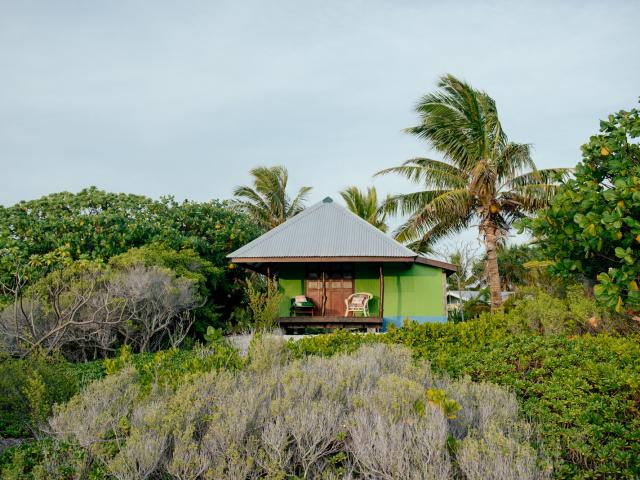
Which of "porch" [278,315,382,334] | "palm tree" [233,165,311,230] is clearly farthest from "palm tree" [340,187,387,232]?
"porch" [278,315,382,334]

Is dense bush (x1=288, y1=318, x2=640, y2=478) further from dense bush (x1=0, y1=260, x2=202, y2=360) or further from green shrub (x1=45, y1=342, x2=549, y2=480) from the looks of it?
dense bush (x1=0, y1=260, x2=202, y2=360)

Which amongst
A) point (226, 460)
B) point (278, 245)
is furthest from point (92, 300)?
point (226, 460)

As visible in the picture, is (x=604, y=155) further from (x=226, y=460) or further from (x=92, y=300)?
(x=92, y=300)

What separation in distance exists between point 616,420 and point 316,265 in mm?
12722

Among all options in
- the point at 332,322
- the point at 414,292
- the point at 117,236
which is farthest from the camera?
the point at 414,292

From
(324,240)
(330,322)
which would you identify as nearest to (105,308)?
(330,322)

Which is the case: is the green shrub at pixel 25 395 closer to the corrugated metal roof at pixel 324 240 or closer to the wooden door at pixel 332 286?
the corrugated metal roof at pixel 324 240

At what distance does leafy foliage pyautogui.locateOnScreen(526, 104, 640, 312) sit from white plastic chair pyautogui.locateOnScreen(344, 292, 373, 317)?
7899 mm

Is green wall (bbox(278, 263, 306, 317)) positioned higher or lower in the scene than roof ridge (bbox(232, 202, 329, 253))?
lower

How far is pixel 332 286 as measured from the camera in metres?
17.1

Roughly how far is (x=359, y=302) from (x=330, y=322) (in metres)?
1.11

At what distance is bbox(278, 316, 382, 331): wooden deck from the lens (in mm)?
15117

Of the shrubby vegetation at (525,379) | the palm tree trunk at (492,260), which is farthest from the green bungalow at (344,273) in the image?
the shrubby vegetation at (525,379)

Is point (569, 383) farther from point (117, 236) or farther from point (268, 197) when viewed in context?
point (268, 197)
